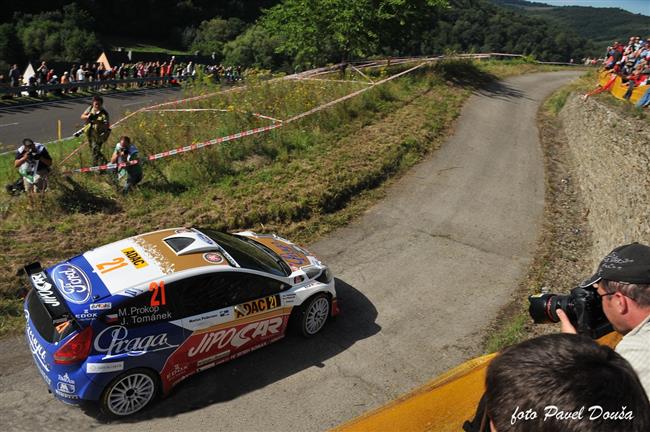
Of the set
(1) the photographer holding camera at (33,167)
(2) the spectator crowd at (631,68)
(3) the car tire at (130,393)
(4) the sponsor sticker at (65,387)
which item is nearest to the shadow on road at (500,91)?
(2) the spectator crowd at (631,68)

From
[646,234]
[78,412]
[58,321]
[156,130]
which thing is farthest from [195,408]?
[156,130]

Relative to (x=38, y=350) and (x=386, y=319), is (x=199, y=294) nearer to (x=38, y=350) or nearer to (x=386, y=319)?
(x=38, y=350)

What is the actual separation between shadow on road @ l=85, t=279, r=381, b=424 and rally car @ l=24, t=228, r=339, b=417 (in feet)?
0.76

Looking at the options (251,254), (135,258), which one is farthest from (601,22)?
(135,258)

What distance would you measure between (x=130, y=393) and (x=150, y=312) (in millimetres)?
964

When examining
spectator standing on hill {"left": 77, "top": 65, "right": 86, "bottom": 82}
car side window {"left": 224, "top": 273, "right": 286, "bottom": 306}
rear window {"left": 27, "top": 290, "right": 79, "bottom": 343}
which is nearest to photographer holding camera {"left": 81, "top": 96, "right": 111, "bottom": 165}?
rear window {"left": 27, "top": 290, "right": 79, "bottom": 343}

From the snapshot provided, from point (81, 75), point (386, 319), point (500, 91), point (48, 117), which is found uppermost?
point (500, 91)

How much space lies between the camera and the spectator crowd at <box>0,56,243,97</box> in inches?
990

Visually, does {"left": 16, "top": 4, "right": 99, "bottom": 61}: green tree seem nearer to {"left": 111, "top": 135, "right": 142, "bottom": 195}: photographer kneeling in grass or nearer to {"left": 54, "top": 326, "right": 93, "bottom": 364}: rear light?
{"left": 111, "top": 135, "right": 142, "bottom": 195}: photographer kneeling in grass

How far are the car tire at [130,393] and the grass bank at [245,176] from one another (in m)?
2.66

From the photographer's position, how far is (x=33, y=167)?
10.6 meters

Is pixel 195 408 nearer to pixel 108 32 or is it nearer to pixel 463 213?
pixel 463 213

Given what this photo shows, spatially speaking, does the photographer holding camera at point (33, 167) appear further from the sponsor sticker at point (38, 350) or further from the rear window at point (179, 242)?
the sponsor sticker at point (38, 350)

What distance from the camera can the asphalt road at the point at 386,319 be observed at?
6109 mm
